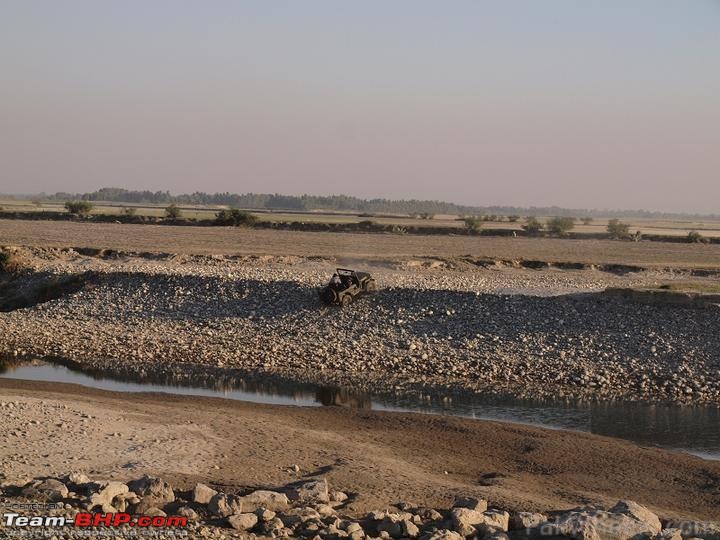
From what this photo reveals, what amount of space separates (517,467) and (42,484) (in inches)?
300

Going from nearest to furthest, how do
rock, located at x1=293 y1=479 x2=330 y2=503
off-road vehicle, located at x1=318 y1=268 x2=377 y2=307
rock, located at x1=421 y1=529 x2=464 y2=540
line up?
rock, located at x1=421 y1=529 x2=464 y2=540 → rock, located at x1=293 y1=479 x2=330 y2=503 → off-road vehicle, located at x1=318 y1=268 x2=377 y2=307

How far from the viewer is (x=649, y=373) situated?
2378 centimetres

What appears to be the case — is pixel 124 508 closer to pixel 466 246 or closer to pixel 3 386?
pixel 3 386

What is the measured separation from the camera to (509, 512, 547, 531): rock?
11.3 m

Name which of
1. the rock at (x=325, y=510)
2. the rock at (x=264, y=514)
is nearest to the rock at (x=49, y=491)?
the rock at (x=264, y=514)

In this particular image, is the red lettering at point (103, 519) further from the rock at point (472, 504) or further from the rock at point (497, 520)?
the rock at point (497, 520)

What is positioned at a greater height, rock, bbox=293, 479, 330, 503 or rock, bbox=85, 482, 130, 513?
rock, bbox=85, 482, 130, 513

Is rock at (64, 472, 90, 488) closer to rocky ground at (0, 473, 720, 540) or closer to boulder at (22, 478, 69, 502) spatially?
rocky ground at (0, 473, 720, 540)

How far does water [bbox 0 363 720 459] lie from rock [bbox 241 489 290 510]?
28.4 ft

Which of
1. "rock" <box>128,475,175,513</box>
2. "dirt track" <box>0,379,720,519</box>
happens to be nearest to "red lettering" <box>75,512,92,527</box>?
"rock" <box>128,475,175,513</box>

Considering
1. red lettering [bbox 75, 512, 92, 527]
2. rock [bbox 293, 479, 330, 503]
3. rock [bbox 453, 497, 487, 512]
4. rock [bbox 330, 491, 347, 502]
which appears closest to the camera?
red lettering [bbox 75, 512, 92, 527]

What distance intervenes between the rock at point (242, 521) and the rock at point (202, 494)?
682mm

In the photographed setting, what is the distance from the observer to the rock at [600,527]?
10922 millimetres

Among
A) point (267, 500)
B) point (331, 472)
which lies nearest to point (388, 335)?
point (331, 472)
